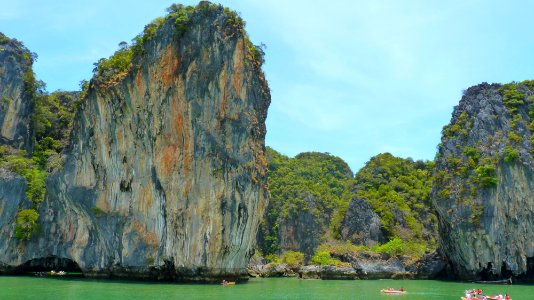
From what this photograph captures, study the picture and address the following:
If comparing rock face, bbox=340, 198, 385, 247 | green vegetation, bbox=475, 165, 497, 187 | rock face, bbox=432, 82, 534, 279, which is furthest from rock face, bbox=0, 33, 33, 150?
green vegetation, bbox=475, 165, 497, 187

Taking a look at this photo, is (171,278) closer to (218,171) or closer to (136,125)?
(218,171)

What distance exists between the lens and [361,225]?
54.5 meters

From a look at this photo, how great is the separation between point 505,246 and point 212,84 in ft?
74.7

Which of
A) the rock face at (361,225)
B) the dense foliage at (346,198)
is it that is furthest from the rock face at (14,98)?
the rock face at (361,225)

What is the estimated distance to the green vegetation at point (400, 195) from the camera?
53.7 metres

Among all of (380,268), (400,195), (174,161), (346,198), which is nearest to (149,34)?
(174,161)

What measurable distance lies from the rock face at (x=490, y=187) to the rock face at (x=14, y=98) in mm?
34316

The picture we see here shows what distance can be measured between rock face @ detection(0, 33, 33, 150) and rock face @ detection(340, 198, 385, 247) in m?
32.7

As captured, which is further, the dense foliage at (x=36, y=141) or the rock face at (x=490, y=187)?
the dense foliage at (x=36, y=141)

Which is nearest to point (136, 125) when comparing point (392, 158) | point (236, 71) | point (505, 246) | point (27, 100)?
point (236, 71)

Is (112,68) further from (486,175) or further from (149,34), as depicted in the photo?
(486,175)

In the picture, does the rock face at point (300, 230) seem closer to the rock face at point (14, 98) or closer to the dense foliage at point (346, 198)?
the dense foliage at point (346, 198)

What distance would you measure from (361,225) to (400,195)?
24.3 feet

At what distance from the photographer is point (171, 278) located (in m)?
32.3
